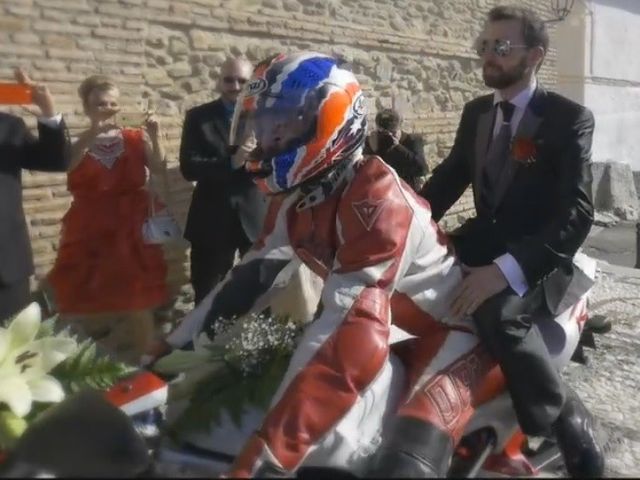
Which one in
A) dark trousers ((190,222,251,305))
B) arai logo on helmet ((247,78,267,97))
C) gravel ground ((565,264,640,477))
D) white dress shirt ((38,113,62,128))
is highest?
arai logo on helmet ((247,78,267,97))

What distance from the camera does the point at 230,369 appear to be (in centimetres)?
264

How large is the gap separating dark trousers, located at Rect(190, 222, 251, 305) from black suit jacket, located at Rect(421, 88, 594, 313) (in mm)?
2580

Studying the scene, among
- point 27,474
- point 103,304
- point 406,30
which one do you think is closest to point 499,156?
point 27,474

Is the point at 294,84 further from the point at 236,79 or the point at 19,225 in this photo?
the point at 236,79

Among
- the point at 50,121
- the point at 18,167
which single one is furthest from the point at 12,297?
the point at 50,121

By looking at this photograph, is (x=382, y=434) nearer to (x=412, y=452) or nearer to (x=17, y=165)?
(x=412, y=452)

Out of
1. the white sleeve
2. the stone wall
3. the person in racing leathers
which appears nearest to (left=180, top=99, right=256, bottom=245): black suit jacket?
the stone wall

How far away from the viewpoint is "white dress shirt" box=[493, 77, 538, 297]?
2.97 metres

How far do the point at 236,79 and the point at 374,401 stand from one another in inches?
143

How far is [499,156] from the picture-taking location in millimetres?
3537

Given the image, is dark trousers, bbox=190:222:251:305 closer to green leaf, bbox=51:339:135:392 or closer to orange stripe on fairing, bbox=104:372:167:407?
green leaf, bbox=51:339:135:392

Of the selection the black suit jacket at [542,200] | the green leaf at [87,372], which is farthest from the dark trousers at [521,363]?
the green leaf at [87,372]

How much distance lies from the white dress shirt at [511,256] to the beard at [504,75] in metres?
0.05

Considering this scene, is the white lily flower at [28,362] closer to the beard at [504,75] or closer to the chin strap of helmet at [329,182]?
the chin strap of helmet at [329,182]
